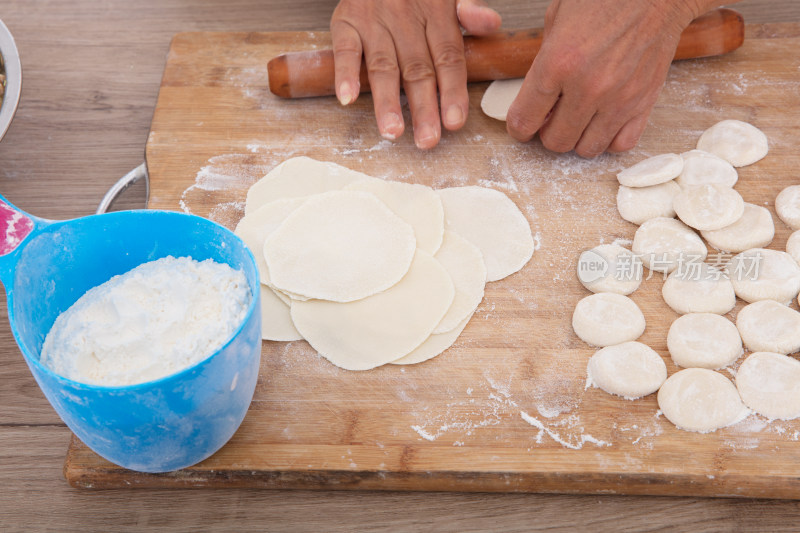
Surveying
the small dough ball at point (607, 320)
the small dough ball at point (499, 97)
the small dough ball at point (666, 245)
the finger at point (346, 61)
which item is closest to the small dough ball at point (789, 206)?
the small dough ball at point (666, 245)

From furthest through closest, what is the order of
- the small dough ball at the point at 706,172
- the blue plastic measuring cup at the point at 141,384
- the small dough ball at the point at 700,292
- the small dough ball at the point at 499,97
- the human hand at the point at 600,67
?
the small dough ball at the point at 499,97 → the small dough ball at the point at 706,172 → the human hand at the point at 600,67 → the small dough ball at the point at 700,292 → the blue plastic measuring cup at the point at 141,384

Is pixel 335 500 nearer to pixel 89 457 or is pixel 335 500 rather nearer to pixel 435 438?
pixel 435 438

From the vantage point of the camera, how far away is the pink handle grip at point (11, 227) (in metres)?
1.26

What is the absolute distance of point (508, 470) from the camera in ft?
4.44

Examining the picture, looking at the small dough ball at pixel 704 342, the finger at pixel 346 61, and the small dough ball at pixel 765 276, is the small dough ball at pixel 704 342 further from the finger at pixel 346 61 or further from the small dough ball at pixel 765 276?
the finger at pixel 346 61

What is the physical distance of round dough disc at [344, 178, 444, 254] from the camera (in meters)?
1.71

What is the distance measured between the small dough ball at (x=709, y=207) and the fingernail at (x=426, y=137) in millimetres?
661

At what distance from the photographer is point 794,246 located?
1.68m

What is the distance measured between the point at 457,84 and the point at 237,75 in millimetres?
718

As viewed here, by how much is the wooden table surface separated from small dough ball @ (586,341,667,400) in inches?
8.6

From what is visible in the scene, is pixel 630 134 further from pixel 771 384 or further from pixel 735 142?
pixel 771 384

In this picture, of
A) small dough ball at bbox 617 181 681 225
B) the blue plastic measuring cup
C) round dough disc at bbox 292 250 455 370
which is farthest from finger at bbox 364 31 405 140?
the blue plastic measuring cup

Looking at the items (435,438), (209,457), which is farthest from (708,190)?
(209,457)

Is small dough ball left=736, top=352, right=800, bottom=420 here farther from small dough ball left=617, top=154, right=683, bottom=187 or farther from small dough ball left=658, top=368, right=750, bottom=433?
small dough ball left=617, top=154, right=683, bottom=187
